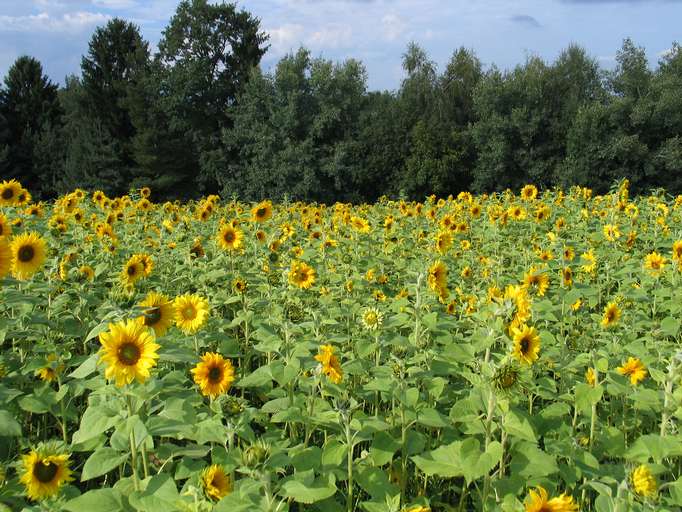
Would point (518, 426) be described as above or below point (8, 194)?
below

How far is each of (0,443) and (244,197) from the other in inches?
1274

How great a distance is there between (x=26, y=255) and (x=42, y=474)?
180 centimetres

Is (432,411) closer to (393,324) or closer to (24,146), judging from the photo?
(393,324)

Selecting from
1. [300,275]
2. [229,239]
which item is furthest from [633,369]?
[229,239]

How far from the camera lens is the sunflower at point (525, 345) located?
2143mm

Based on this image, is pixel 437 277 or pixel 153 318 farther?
pixel 437 277

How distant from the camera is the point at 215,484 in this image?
1.76 meters

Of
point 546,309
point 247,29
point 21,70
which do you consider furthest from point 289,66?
point 546,309

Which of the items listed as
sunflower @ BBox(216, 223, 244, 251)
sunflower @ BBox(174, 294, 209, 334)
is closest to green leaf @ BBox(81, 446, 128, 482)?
sunflower @ BBox(174, 294, 209, 334)

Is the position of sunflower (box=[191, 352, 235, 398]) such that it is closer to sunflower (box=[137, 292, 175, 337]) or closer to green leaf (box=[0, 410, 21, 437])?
sunflower (box=[137, 292, 175, 337])

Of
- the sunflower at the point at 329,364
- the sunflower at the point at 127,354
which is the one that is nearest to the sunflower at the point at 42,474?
the sunflower at the point at 127,354

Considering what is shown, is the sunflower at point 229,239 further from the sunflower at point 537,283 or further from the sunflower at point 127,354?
the sunflower at point 127,354

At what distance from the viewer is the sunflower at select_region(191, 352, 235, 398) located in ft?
7.34

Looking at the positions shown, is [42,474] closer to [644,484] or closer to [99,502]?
[99,502]
